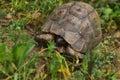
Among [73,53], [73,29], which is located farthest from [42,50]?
[73,29]

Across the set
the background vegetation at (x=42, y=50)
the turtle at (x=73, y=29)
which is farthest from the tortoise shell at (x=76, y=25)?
the background vegetation at (x=42, y=50)

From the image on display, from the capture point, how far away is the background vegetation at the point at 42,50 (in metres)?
3.82

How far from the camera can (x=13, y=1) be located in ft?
16.5

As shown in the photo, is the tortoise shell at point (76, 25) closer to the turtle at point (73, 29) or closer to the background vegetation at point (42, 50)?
the turtle at point (73, 29)

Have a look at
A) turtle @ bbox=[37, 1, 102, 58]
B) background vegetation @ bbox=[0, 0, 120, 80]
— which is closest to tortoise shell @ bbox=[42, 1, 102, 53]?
turtle @ bbox=[37, 1, 102, 58]

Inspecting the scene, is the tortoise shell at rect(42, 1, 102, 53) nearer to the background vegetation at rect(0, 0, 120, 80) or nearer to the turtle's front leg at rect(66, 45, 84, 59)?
the turtle's front leg at rect(66, 45, 84, 59)

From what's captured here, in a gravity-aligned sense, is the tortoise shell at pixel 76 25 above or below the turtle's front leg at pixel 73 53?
above

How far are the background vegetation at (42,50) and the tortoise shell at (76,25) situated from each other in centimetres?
17

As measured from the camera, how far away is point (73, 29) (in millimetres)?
4309

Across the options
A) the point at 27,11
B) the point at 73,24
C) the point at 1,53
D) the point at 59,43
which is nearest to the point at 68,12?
the point at 73,24

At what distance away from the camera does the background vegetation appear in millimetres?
3820

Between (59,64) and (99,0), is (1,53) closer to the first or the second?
(59,64)

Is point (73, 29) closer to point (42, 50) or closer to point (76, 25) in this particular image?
point (76, 25)

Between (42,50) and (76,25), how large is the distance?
611 millimetres
